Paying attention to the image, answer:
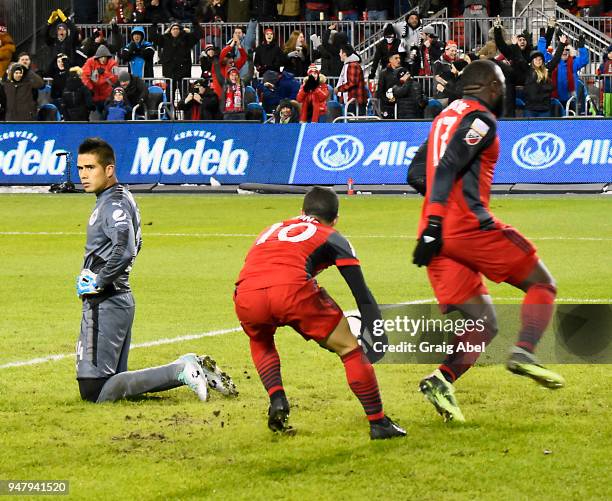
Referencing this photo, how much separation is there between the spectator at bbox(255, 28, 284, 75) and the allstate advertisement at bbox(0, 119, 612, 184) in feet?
21.3

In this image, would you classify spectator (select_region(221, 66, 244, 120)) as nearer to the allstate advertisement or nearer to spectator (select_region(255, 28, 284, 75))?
the allstate advertisement

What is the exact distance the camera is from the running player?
861cm

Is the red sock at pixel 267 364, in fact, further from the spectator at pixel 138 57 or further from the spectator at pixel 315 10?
the spectator at pixel 315 10

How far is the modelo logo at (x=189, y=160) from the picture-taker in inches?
1085

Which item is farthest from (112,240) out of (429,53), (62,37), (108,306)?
(62,37)

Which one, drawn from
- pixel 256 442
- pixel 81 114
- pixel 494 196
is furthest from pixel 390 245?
pixel 81 114

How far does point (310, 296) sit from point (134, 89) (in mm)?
25047

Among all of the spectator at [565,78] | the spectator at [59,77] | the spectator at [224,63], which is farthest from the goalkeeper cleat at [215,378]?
the spectator at [59,77]

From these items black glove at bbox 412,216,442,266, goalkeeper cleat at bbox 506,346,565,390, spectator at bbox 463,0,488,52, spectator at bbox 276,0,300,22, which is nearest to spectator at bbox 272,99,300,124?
spectator at bbox 463,0,488,52

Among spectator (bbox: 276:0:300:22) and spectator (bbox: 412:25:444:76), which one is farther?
spectator (bbox: 276:0:300:22)

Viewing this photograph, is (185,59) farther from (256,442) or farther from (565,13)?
(256,442)

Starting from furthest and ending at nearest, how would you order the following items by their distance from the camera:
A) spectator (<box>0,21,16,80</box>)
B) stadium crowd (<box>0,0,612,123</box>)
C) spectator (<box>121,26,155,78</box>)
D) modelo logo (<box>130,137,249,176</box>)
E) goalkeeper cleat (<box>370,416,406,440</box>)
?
spectator (<box>0,21,16,80</box>)
spectator (<box>121,26,155,78</box>)
stadium crowd (<box>0,0,612,123</box>)
modelo logo (<box>130,137,249,176</box>)
goalkeeper cleat (<box>370,416,406,440</box>)

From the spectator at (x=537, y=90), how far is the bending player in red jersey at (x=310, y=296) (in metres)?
21.0

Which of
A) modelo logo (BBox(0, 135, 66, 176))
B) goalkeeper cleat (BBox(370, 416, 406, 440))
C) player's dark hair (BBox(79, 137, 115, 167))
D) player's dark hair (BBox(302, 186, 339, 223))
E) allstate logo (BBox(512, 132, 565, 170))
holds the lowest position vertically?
modelo logo (BBox(0, 135, 66, 176))
